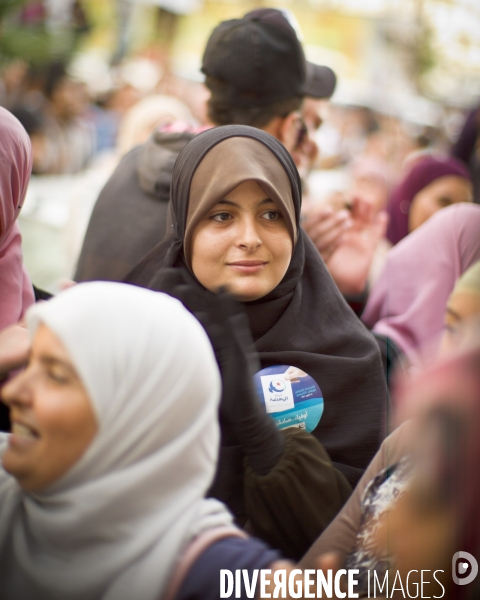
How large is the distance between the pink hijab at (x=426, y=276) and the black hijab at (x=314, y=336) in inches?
19.0

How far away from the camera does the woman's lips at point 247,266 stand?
5.36 feet

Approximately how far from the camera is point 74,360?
1062 mm

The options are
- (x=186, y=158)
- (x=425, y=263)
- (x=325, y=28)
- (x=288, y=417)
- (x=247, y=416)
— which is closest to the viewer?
(x=247, y=416)

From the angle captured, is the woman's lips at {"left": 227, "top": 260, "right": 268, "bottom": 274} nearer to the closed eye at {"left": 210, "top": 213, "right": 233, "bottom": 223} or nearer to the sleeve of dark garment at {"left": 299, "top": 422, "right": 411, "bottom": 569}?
the closed eye at {"left": 210, "top": 213, "right": 233, "bottom": 223}

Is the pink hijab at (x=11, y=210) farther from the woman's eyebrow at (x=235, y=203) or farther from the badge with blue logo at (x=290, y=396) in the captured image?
the badge with blue logo at (x=290, y=396)

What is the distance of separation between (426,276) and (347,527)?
4.10ft

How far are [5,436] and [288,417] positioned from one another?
66 cm

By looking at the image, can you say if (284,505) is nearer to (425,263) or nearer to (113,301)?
(113,301)

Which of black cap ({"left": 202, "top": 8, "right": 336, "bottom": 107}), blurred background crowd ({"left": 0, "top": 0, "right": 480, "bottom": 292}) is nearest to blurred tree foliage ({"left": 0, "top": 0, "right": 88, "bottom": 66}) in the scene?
blurred background crowd ({"left": 0, "top": 0, "right": 480, "bottom": 292})

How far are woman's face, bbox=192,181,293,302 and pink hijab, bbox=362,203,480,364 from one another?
29.0 inches

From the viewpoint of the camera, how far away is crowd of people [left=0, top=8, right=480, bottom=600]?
3.51 feet

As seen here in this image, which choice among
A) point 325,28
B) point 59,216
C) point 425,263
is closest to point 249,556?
point 425,263

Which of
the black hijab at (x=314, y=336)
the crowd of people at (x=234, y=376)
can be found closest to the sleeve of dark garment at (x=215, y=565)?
the crowd of people at (x=234, y=376)

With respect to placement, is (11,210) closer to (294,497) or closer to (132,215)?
(132,215)
